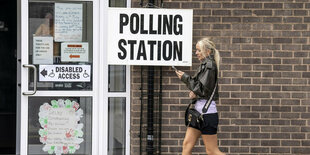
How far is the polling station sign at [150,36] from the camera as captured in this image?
6.32 m

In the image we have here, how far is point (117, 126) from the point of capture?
672 cm

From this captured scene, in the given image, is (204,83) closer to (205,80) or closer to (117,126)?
(205,80)

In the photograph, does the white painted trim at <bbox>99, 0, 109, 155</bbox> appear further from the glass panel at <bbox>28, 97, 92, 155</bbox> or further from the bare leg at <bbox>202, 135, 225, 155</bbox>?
the bare leg at <bbox>202, 135, 225, 155</bbox>

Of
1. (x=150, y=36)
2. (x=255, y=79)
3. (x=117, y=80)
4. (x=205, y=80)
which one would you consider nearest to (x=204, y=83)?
(x=205, y=80)

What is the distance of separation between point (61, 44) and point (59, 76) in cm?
40

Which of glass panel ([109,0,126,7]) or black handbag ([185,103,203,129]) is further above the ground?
glass panel ([109,0,126,7])

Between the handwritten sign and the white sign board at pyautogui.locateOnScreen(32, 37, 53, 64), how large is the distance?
1.74ft

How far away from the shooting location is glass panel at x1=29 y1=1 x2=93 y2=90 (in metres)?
6.61

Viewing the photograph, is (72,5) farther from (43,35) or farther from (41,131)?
(41,131)

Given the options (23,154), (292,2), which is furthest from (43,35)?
(292,2)

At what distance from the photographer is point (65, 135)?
21.9ft

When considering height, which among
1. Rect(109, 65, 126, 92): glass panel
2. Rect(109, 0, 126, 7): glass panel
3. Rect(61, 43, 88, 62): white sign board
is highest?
Rect(109, 0, 126, 7): glass panel
